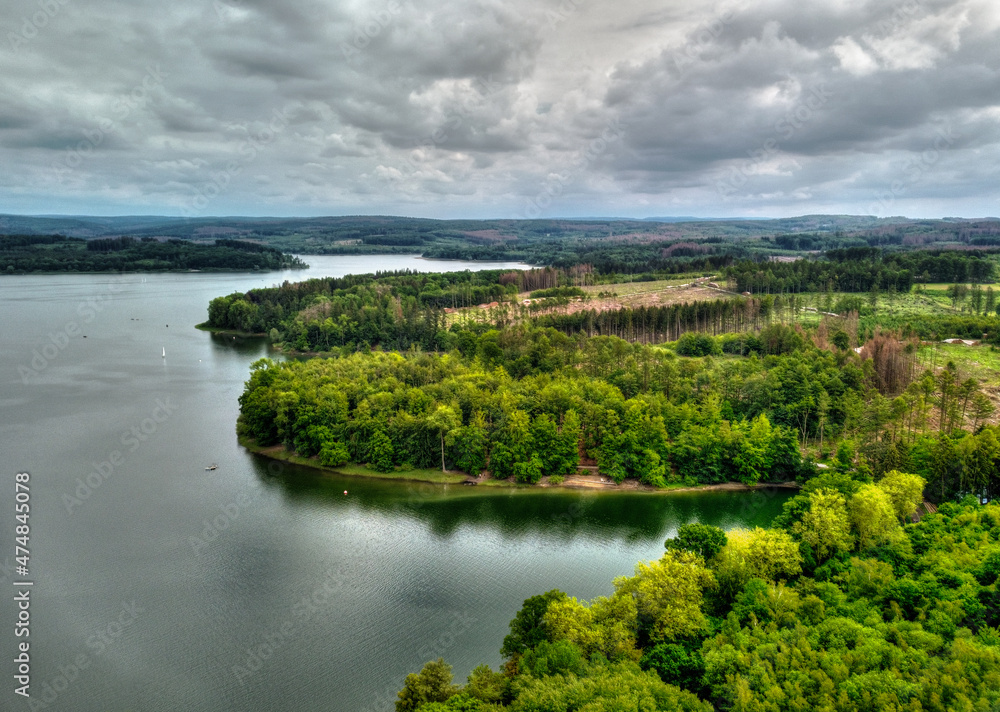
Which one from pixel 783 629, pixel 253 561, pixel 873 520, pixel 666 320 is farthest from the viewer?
pixel 666 320

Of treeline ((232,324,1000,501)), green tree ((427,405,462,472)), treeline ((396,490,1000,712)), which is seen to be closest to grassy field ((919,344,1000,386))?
treeline ((232,324,1000,501))

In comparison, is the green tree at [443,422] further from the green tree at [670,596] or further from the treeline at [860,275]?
the treeline at [860,275]

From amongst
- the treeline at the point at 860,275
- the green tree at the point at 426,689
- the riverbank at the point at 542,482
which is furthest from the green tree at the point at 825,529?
the treeline at the point at 860,275

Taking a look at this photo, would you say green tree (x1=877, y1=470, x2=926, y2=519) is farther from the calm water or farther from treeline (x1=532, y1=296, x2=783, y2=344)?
treeline (x1=532, y1=296, x2=783, y2=344)

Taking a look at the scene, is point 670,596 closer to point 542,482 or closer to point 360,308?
point 542,482

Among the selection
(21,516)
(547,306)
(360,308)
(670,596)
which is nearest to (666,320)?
(547,306)

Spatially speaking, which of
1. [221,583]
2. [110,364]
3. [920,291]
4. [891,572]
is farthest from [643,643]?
[920,291]
